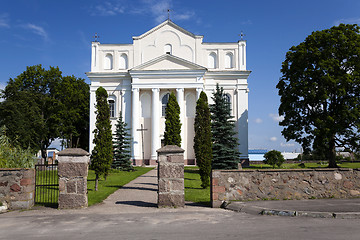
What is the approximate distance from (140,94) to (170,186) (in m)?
28.6

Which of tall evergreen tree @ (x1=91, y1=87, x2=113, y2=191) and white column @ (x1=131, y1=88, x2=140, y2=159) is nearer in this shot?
tall evergreen tree @ (x1=91, y1=87, x2=113, y2=191)

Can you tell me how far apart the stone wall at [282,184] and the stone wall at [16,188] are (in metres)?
5.57

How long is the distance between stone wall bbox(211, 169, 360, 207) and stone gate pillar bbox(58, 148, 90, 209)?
3.91 m

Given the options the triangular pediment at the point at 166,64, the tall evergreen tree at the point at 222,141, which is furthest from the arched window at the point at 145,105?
the tall evergreen tree at the point at 222,141

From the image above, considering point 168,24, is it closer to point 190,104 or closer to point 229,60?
point 229,60

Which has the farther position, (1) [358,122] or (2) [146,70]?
(2) [146,70]

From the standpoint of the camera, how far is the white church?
35969 mm

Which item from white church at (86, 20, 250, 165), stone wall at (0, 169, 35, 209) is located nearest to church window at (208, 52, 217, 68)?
white church at (86, 20, 250, 165)

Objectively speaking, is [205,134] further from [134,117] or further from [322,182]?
[134,117]

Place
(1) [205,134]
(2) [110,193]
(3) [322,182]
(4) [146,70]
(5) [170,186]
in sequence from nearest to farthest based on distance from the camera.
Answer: (5) [170,186] → (3) [322,182] → (2) [110,193] → (1) [205,134] → (4) [146,70]

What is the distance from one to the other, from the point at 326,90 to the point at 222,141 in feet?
36.4

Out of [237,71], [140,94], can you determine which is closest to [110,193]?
[140,94]

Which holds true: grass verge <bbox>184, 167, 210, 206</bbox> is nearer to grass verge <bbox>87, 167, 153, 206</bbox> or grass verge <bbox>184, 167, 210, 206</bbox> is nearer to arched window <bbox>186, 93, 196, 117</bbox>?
grass verge <bbox>87, 167, 153, 206</bbox>

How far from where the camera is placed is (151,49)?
3850 centimetres
